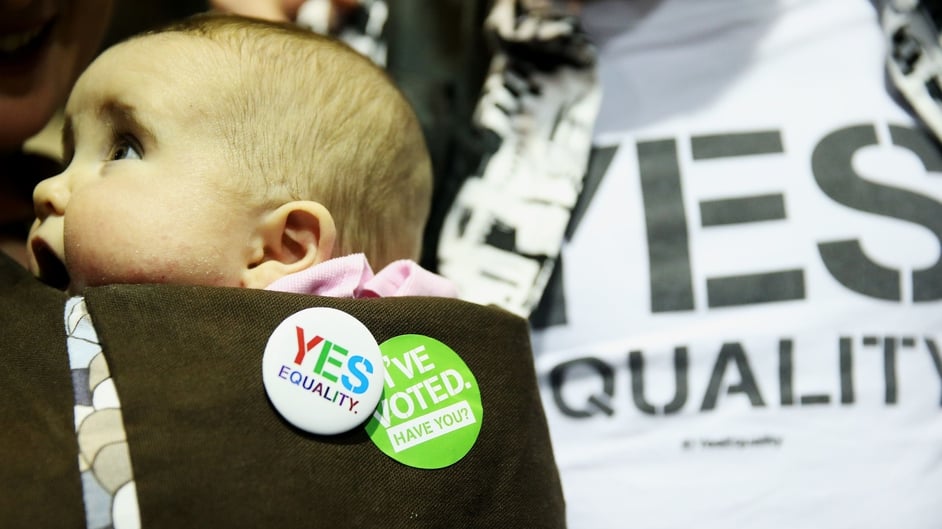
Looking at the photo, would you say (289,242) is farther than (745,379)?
No

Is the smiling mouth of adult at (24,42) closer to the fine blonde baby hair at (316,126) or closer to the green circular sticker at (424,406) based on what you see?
the fine blonde baby hair at (316,126)

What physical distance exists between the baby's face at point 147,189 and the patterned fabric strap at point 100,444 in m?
0.10

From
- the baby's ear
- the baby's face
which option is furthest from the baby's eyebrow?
the baby's ear

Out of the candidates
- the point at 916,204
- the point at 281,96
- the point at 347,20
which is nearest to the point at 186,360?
the point at 281,96

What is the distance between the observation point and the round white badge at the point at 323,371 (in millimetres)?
622

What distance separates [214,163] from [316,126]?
0.31 feet

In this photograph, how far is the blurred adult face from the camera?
85 centimetres

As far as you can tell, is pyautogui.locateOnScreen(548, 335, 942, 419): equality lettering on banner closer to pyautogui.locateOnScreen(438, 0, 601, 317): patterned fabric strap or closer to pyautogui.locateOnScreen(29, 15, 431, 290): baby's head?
pyautogui.locateOnScreen(438, 0, 601, 317): patterned fabric strap

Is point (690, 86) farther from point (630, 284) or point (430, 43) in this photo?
point (430, 43)

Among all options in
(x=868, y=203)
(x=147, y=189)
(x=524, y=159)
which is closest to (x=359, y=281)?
(x=147, y=189)

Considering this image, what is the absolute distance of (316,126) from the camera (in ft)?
2.42

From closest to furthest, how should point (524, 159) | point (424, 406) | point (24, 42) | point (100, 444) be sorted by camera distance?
point (100, 444), point (424, 406), point (24, 42), point (524, 159)

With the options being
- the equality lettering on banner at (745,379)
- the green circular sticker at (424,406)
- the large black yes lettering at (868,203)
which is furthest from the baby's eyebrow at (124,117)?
the large black yes lettering at (868,203)

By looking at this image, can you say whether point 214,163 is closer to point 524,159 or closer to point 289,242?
point 289,242
